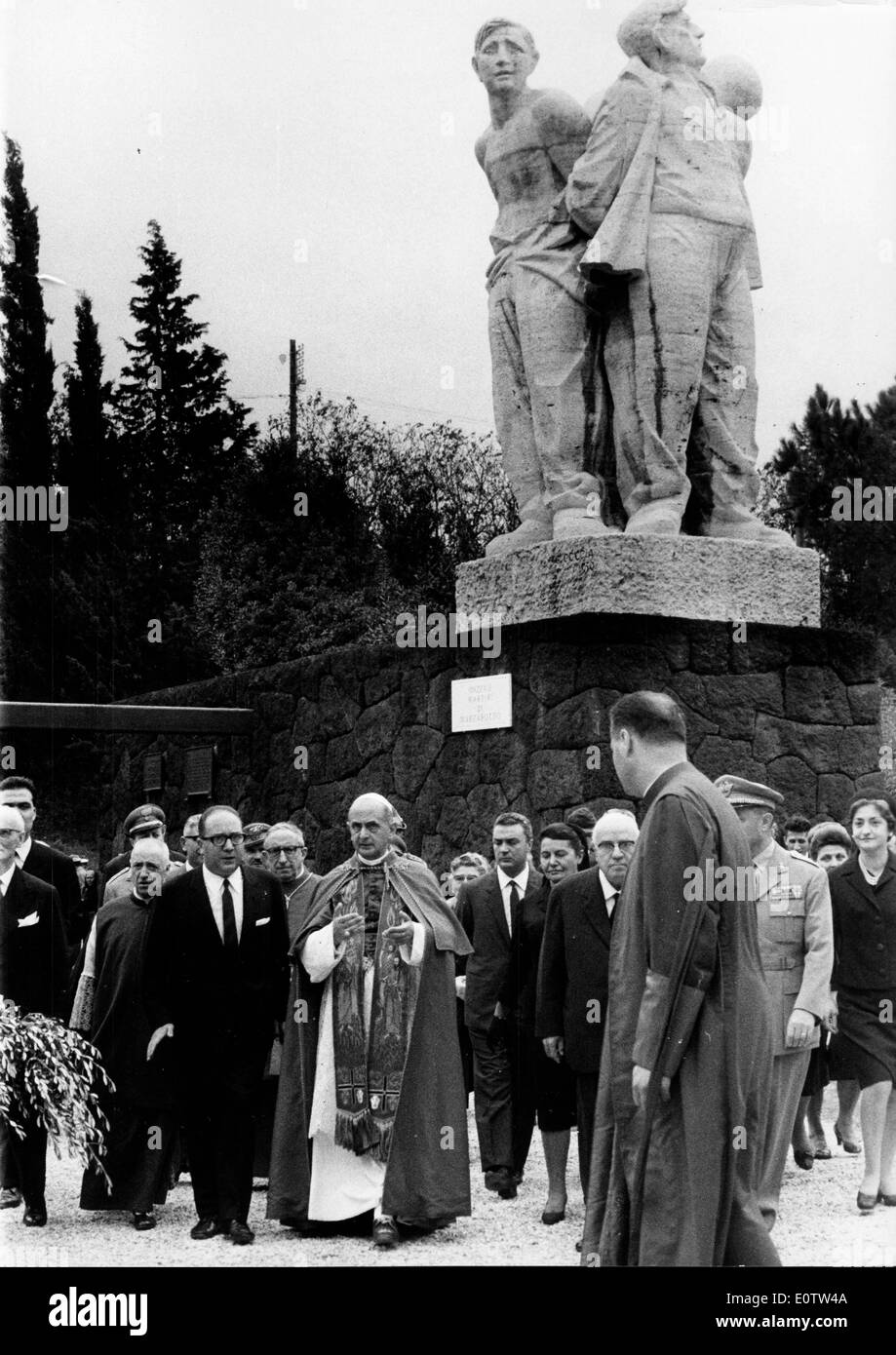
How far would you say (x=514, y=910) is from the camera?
10.3 metres

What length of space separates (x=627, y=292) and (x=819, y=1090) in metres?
4.34

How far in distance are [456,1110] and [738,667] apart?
3.53m

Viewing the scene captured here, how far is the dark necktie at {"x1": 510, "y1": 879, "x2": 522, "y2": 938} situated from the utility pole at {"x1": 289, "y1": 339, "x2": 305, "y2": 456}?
22.3 metres

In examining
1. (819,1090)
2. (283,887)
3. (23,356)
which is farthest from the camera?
(23,356)

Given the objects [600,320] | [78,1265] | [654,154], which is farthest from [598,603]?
[78,1265]

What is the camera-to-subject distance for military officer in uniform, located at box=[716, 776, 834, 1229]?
9.20 metres

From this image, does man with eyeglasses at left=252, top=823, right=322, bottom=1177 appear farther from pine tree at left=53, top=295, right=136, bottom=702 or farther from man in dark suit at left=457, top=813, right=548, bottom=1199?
pine tree at left=53, top=295, right=136, bottom=702

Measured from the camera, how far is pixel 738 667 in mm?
11828

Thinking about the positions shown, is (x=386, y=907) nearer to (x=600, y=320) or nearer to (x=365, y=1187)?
(x=365, y=1187)

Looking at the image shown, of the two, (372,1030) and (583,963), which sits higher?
(583,963)

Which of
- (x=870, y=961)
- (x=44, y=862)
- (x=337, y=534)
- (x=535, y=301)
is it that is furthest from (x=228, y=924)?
(x=337, y=534)

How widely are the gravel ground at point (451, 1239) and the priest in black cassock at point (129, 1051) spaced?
0.59ft

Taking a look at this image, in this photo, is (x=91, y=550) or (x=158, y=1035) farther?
(x=91, y=550)

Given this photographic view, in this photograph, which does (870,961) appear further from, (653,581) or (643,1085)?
(643,1085)
